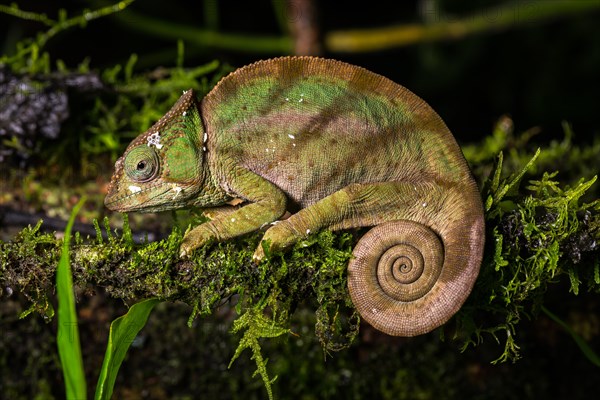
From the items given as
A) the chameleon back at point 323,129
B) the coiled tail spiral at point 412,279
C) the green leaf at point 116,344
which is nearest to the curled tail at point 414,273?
the coiled tail spiral at point 412,279

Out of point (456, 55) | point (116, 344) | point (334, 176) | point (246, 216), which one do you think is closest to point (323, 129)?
point (334, 176)

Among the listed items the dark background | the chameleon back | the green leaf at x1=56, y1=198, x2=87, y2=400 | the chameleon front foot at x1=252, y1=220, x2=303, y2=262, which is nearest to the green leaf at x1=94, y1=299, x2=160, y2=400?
the green leaf at x1=56, y1=198, x2=87, y2=400

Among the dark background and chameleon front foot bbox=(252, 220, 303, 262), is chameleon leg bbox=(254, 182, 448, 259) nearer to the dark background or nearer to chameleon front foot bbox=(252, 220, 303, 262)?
chameleon front foot bbox=(252, 220, 303, 262)

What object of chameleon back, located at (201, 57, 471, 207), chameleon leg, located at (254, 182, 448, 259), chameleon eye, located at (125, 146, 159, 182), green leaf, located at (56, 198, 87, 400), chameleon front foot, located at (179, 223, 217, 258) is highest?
chameleon back, located at (201, 57, 471, 207)

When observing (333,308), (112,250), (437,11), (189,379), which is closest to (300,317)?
(189,379)

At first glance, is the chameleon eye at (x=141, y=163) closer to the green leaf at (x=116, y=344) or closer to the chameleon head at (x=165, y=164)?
the chameleon head at (x=165, y=164)

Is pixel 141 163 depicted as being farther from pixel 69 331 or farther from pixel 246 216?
pixel 69 331

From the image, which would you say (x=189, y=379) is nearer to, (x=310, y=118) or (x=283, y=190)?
(x=283, y=190)
